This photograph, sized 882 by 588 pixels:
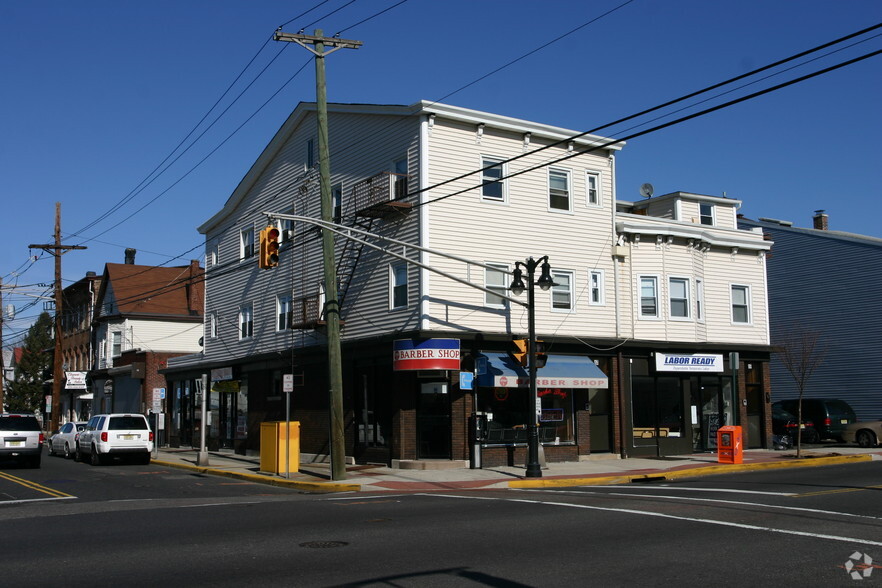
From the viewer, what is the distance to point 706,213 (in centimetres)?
3381

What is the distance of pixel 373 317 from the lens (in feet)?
89.0

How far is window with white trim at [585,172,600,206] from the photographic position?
2895cm

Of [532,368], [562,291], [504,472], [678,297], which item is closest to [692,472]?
[504,472]

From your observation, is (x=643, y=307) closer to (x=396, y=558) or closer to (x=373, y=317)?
(x=373, y=317)

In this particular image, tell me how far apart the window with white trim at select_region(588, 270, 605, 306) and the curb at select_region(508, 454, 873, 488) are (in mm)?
6599

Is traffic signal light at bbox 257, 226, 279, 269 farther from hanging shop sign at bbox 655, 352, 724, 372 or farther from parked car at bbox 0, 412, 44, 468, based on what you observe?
hanging shop sign at bbox 655, 352, 724, 372

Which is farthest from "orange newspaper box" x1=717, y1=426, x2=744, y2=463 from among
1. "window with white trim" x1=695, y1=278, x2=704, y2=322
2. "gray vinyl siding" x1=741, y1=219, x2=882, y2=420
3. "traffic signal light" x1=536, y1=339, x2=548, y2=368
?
"gray vinyl siding" x1=741, y1=219, x2=882, y2=420

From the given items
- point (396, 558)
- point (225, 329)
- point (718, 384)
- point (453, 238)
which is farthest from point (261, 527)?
point (225, 329)

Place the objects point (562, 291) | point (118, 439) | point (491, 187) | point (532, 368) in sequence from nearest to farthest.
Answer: point (532, 368), point (491, 187), point (562, 291), point (118, 439)

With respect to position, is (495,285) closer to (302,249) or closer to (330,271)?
(330,271)

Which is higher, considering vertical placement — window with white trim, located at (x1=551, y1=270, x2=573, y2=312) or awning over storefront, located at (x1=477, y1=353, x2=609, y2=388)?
window with white trim, located at (x1=551, y1=270, x2=573, y2=312)

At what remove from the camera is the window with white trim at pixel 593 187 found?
29.0 metres

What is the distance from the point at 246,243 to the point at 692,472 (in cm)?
2129

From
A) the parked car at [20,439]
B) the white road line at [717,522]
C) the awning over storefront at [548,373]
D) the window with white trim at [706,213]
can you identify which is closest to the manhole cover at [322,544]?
the white road line at [717,522]
